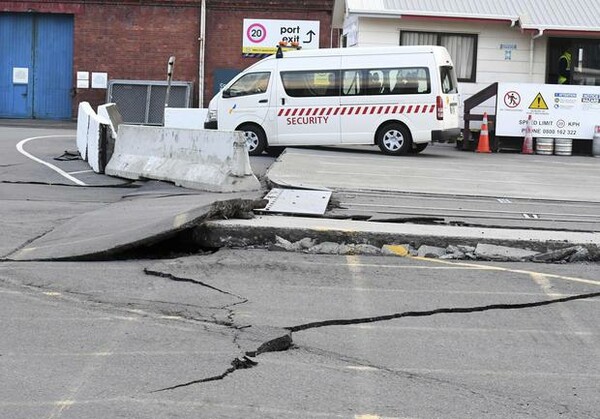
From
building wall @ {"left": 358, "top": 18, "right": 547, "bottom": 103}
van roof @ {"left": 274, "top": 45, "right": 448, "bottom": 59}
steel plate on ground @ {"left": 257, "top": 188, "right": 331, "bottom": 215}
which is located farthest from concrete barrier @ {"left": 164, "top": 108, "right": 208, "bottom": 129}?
steel plate on ground @ {"left": 257, "top": 188, "right": 331, "bottom": 215}

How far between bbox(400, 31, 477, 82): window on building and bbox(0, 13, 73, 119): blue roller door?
573 inches

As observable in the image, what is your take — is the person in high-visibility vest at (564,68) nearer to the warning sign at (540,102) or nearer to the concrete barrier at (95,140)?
the warning sign at (540,102)

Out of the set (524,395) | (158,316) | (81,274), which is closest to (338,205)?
(81,274)

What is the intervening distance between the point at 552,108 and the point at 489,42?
11.4 ft

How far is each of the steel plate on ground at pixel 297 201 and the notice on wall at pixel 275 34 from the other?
2070 cm

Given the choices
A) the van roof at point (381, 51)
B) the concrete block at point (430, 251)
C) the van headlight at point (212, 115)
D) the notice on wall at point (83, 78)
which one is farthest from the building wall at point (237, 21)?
the concrete block at point (430, 251)

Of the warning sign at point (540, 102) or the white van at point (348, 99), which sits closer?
the white van at point (348, 99)

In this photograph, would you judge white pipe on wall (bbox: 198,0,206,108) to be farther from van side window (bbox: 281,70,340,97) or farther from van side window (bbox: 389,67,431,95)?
van side window (bbox: 389,67,431,95)

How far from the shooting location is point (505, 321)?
6.55 m

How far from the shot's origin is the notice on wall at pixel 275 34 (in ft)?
104

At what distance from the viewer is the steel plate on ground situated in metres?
10.1

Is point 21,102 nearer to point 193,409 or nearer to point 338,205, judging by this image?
point 338,205

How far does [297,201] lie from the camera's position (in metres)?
10.7

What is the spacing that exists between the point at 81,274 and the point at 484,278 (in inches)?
145
